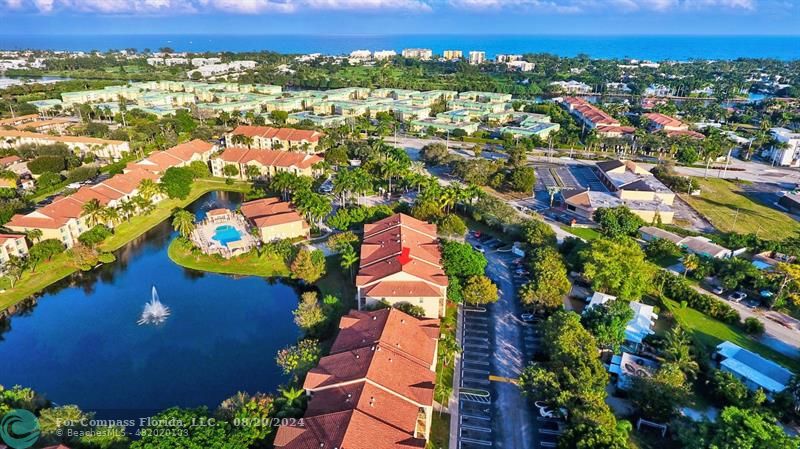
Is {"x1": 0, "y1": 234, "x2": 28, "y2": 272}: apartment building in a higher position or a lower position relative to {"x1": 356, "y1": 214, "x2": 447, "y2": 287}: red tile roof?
lower

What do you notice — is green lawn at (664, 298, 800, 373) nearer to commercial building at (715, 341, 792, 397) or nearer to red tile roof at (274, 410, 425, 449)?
commercial building at (715, 341, 792, 397)

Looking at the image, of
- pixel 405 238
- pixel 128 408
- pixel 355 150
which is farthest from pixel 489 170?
pixel 128 408

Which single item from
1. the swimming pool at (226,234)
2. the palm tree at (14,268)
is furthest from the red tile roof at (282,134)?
the palm tree at (14,268)

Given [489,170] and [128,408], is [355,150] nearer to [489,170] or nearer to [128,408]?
[489,170]

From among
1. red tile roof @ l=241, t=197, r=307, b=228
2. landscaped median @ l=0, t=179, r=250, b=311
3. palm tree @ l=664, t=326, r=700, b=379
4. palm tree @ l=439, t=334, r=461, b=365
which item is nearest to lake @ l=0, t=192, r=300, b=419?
landscaped median @ l=0, t=179, r=250, b=311

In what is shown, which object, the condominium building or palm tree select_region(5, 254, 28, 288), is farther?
the condominium building

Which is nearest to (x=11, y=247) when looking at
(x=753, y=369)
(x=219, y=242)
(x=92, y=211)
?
(x=92, y=211)

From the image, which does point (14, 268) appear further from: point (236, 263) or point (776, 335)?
point (776, 335)
